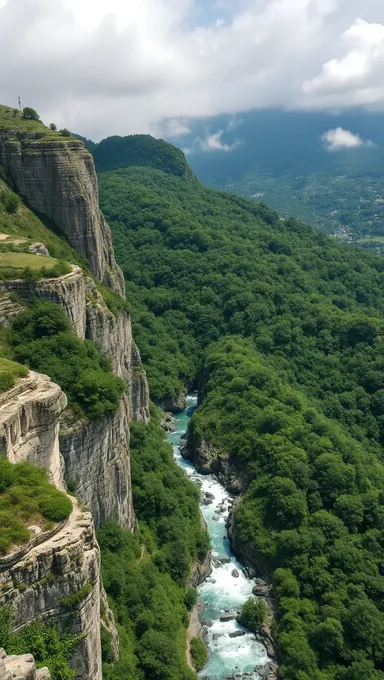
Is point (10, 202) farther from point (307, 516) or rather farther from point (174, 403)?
point (307, 516)

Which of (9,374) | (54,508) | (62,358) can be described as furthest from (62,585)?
(62,358)

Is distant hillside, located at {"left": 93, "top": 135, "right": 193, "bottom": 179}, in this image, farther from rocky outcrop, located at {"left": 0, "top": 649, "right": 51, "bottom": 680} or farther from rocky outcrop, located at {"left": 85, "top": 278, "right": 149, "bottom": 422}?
rocky outcrop, located at {"left": 0, "top": 649, "right": 51, "bottom": 680}

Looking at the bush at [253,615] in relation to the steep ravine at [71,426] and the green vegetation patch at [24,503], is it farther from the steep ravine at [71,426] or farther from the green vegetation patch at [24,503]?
the green vegetation patch at [24,503]

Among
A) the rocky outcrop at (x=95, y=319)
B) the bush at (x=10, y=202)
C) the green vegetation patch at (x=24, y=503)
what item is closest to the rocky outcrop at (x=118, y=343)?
the rocky outcrop at (x=95, y=319)

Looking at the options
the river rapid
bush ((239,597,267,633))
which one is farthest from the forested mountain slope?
bush ((239,597,267,633))

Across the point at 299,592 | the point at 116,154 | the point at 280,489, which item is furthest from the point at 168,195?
the point at 299,592

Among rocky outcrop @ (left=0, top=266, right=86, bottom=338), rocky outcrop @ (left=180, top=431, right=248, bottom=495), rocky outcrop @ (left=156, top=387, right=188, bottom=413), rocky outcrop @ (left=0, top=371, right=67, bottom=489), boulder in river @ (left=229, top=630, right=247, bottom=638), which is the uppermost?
rocky outcrop @ (left=0, top=266, right=86, bottom=338)
